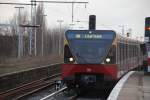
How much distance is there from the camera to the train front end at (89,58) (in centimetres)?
1917

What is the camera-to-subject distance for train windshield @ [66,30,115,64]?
19.3 meters

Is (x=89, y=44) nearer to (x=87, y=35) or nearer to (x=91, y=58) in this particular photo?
(x=87, y=35)

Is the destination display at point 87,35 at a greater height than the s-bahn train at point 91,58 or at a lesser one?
greater

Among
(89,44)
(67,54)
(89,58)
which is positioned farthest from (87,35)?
(67,54)

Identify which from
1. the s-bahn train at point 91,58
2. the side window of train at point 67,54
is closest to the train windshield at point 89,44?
the s-bahn train at point 91,58

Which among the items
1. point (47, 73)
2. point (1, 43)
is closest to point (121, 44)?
point (47, 73)

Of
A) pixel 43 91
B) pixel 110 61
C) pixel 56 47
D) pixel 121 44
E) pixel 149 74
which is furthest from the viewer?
pixel 56 47

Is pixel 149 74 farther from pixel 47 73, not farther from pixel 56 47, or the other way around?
pixel 56 47

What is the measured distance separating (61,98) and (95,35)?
3141 millimetres

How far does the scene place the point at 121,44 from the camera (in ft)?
70.5

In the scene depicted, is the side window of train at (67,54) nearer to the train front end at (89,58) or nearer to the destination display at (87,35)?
the train front end at (89,58)

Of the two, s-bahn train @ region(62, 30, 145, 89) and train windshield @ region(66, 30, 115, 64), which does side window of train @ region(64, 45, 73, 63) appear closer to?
s-bahn train @ region(62, 30, 145, 89)

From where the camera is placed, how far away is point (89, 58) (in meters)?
19.3

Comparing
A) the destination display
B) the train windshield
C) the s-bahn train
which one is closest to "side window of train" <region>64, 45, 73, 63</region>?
the s-bahn train
